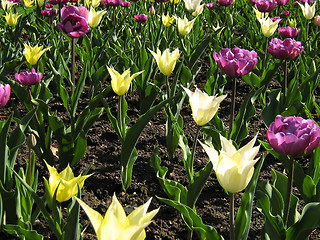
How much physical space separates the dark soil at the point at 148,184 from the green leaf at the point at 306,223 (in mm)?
402

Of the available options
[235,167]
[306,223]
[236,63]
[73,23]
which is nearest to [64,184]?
[235,167]

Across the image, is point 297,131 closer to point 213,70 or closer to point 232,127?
point 232,127

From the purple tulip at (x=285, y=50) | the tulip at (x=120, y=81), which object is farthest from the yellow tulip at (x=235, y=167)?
the purple tulip at (x=285, y=50)

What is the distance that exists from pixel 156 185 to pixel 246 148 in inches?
40.6

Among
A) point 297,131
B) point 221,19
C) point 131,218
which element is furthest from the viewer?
point 221,19

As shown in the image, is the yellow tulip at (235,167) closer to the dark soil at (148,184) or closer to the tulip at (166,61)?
the dark soil at (148,184)

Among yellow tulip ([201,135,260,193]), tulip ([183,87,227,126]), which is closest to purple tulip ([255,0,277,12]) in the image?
tulip ([183,87,227,126])

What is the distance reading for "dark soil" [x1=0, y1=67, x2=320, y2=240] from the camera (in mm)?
1941

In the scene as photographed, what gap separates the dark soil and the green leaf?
402mm

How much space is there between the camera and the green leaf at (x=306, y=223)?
1456mm

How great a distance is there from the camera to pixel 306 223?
1.48 meters

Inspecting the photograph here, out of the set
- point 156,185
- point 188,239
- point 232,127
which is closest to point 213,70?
point 232,127

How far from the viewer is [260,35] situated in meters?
4.34

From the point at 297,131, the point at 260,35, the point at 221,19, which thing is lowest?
the point at 221,19
